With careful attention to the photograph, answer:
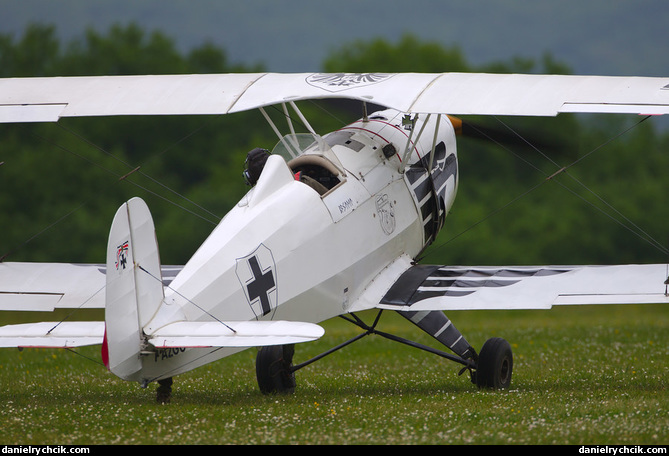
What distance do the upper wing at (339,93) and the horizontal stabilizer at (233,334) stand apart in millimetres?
2569

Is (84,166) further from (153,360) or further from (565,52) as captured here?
(565,52)

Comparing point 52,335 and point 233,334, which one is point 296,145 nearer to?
point 233,334

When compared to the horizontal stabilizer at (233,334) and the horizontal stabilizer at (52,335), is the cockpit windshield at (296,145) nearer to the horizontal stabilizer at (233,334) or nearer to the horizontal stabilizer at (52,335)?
the horizontal stabilizer at (233,334)

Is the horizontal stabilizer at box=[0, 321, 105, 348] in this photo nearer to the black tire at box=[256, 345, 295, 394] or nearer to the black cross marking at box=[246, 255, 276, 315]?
the black cross marking at box=[246, 255, 276, 315]

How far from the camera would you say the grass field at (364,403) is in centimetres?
675

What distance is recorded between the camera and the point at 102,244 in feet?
146

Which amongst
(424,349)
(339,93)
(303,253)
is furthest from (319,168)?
(424,349)

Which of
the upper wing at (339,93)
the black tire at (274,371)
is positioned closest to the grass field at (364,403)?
the black tire at (274,371)

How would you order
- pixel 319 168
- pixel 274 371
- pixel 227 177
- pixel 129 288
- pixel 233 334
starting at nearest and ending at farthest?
pixel 233 334, pixel 129 288, pixel 319 168, pixel 274 371, pixel 227 177

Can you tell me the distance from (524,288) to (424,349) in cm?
113

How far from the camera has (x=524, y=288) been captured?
9258mm

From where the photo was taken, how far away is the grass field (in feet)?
22.1

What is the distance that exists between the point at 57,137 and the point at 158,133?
604 cm

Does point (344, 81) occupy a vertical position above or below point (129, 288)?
above
